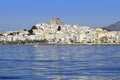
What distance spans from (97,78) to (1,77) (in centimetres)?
730

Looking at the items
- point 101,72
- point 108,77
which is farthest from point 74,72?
point 108,77

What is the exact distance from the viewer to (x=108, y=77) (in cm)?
3881

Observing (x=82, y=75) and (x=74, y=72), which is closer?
(x=82, y=75)

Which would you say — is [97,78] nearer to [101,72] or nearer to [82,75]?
[82,75]

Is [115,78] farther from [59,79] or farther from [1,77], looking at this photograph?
[1,77]

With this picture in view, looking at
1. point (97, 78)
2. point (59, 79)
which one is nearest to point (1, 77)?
point (59, 79)

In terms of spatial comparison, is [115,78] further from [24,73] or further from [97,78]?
[24,73]

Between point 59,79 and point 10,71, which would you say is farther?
point 10,71

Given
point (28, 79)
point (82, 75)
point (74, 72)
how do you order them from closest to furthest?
point (28, 79)
point (82, 75)
point (74, 72)

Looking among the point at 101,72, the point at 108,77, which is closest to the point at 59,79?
the point at 108,77

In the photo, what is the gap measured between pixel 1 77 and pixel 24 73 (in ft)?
11.4

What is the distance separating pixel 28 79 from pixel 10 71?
21.4ft

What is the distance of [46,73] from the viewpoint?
138 ft

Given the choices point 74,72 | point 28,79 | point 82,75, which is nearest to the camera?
point 28,79
